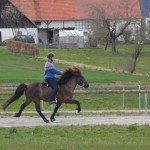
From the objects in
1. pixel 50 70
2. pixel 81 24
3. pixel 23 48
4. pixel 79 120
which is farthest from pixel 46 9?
pixel 50 70

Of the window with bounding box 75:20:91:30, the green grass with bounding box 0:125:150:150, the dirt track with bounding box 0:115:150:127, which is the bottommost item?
the dirt track with bounding box 0:115:150:127

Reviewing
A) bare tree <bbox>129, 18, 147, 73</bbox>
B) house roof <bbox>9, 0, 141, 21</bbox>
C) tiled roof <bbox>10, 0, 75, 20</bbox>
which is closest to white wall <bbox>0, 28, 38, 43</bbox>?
house roof <bbox>9, 0, 141, 21</bbox>

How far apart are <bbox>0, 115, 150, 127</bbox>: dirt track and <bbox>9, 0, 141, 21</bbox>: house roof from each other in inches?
2886

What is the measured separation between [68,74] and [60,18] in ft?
265

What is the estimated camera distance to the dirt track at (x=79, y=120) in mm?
20641

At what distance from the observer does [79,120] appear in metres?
21.8

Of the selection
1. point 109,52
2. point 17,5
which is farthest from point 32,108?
point 17,5

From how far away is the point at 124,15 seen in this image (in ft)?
312

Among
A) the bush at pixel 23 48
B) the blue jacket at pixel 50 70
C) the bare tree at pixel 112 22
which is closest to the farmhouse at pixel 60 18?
the bare tree at pixel 112 22

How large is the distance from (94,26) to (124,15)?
21.7 ft

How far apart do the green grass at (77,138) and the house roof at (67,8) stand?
78.1 m

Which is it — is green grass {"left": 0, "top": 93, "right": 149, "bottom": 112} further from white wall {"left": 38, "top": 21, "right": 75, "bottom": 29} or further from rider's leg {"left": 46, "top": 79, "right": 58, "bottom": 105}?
white wall {"left": 38, "top": 21, "right": 75, "bottom": 29}

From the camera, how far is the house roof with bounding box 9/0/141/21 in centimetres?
10056

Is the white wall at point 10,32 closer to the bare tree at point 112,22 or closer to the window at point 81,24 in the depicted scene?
the bare tree at point 112,22
